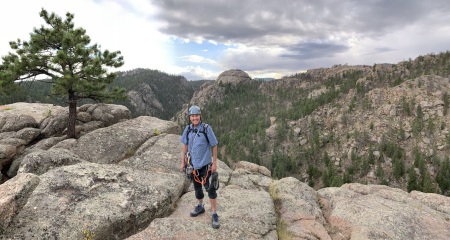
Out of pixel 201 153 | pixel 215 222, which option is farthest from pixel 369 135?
pixel 201 153

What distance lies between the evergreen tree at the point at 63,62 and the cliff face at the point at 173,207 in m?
4.46

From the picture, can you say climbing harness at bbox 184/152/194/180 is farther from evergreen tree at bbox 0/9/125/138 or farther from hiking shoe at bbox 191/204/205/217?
evergreen tree at bbox 0/9/125/138

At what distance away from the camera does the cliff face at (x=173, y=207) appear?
330 inches

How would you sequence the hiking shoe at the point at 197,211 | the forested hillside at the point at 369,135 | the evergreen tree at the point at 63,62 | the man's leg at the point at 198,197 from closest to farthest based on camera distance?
the man's leg at the point at 198,197 → the hiking shoe at the point at 197,211 → the evergreen tree at the point at 63,62 → the forested hillside at the point at 369,135

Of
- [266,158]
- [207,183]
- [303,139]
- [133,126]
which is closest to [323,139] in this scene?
[303,139]

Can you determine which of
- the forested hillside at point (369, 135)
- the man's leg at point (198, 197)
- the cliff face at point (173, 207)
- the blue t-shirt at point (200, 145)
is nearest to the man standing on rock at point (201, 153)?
the blue t-shirt at point (200, 145)

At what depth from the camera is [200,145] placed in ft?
29.9

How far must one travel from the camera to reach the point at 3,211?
7.34 metres

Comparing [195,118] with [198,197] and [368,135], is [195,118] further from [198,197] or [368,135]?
[368,135]

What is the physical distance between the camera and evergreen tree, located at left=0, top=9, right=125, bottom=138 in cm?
1662

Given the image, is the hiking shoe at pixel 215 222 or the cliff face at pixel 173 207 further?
the hiking shoe at pixel 215 222

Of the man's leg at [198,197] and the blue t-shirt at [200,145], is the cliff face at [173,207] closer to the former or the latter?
the man's leg at [198,197]

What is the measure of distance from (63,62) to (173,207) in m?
11.5

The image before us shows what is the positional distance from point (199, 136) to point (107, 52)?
43.2ft
